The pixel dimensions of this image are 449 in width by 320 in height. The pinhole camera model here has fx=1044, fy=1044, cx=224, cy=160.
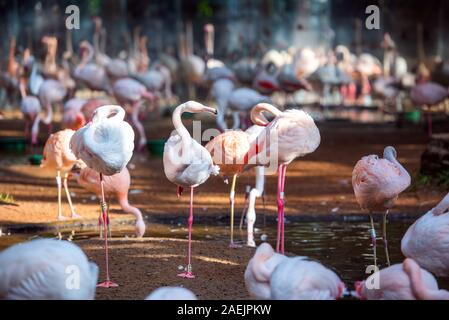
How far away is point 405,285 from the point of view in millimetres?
5230

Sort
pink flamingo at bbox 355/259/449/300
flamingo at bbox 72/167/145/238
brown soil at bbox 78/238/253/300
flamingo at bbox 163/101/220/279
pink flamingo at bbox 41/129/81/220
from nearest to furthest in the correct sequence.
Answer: pink flamingo at bbox 355/259/449/300
brown soil at bbox 78/238/253/300
flamingo at bbox 163/101/220/279
flamingo at bbox 72/167/145/238
pink flamingo at bbox 41/129/81/220

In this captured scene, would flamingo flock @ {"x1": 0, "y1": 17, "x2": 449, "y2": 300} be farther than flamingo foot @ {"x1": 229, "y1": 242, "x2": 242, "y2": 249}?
No

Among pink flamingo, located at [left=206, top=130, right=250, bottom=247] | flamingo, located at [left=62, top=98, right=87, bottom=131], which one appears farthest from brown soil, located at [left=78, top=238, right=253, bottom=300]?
flamingo, located at [left=62, top=98, right=87, bottom=131]

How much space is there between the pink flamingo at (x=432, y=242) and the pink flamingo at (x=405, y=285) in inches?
32.6

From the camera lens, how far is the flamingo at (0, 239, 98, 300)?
5.03m

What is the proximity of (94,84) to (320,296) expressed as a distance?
Result: 13526 mm

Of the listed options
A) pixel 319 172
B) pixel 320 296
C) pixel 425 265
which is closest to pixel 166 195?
pixel 319 172

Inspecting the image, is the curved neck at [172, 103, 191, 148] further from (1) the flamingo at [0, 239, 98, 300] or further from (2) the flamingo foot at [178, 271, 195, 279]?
(1) the flamingo at [0, 239, 98, 300]

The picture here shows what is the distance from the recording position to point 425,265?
624 centimetres

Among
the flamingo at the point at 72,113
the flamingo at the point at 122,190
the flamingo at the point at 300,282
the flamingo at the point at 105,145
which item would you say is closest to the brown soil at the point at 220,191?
the flamingo at the point at 72,113

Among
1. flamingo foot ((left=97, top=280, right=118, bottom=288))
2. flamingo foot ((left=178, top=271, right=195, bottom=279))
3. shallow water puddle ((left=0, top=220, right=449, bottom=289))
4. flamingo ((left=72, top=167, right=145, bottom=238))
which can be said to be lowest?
flamingo foot ((left=97, top=280, right=118, bottom=288))

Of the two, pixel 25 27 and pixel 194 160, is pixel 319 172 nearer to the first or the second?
pixel 194 160

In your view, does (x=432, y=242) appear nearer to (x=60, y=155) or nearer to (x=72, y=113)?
(x=60, y=155)

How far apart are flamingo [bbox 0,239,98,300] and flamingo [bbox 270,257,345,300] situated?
93 centimetres
